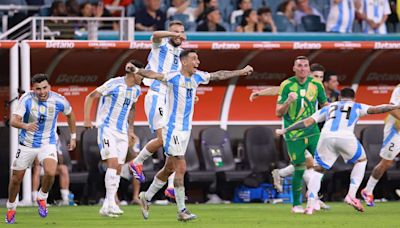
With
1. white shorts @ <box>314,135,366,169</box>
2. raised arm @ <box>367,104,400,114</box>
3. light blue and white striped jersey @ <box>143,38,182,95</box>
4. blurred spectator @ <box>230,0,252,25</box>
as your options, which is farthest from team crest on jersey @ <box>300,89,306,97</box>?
blurred spectator @ <box>230,0,252,25</box>

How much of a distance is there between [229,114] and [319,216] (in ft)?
22.3

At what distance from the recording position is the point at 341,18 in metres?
26.7

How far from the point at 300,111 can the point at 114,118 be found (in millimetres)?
2630

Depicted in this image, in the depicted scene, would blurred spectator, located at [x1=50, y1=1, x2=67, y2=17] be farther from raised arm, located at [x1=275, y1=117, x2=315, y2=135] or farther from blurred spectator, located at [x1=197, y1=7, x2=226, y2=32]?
raised arm, located at [x1=275, y1=117, x2=315, y2=135]

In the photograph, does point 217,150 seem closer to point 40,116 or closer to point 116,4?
point 116,4

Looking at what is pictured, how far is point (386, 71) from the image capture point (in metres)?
24.8

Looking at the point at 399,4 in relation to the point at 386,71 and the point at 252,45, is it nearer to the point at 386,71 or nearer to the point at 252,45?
the point at 386,71

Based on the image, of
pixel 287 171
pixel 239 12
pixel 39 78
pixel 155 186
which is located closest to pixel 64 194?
pixel 287 171

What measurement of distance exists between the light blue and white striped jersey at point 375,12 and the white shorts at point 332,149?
366 inches

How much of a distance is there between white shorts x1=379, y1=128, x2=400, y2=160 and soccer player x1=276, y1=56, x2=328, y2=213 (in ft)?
7.60

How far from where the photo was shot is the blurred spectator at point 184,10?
83.8ft

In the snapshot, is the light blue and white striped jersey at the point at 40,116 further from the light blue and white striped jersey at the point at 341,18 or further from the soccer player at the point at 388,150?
the light blue and white striped jersey at the point at 341,18

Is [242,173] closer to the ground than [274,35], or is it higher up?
closer to the ground

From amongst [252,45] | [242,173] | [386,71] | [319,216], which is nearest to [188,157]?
[242,173]
